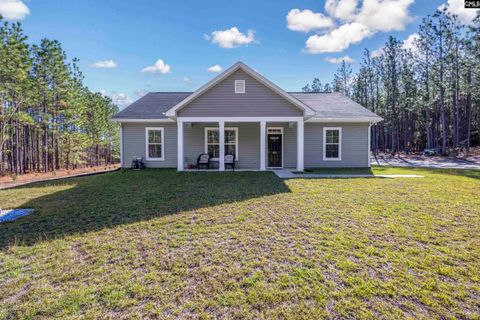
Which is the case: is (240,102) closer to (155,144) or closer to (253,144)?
(253,144)

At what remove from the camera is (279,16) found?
15539 millimetres

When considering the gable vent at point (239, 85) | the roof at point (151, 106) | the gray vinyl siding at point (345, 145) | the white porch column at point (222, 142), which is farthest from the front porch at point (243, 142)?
the gable vent at point (239, 85)

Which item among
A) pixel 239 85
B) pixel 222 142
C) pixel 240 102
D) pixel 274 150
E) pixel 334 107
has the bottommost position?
pixel 274 150

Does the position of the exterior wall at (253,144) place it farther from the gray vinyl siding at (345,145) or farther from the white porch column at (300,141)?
the white porch column at (300,141)

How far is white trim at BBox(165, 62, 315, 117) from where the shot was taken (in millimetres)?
11055

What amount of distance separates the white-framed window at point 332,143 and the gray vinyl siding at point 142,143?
8439 mm

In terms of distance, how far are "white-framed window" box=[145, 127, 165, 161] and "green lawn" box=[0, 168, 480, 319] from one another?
24.7 feet

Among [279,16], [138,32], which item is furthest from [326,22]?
[138,32]

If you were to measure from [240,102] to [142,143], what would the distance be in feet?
20.0

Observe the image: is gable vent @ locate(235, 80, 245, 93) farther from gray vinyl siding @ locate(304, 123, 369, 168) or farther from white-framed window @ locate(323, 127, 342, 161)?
white-framed window @ locate(323, 127, 342, 161)

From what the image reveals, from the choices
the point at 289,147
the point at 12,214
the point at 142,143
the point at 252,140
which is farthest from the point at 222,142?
the point at 12,214

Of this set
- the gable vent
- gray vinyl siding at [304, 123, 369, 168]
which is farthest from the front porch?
the gable vent

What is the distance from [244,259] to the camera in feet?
10.3

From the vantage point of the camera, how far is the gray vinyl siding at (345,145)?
13422 mm
